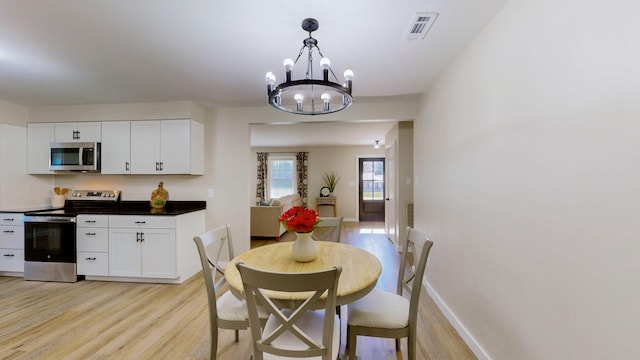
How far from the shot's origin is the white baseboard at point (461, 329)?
6.53 feet

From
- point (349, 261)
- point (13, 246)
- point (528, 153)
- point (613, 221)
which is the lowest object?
point (13, 246)

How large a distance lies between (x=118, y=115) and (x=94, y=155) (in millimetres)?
650

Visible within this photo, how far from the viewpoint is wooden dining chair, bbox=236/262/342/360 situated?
3.64 ft

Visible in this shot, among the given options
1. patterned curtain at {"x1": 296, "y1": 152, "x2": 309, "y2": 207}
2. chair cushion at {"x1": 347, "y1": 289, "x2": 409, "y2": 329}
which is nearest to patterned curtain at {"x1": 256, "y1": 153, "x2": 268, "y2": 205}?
patterned curtain at {"x1": 296, "y1": 152, "x2": 309, "y2": 207}

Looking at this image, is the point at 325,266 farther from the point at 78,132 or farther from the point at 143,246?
the point at 78,132

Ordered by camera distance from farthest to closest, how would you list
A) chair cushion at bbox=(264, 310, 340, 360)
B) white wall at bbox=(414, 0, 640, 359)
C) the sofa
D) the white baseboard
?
the sofa < the white baseboard < chair cushion at bbox=(264, 310, 340, 360) < white wall at bbox=(414, 0, 640, 359)

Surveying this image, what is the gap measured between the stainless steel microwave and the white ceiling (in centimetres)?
82

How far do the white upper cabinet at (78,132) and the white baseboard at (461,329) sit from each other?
4880 millimetres

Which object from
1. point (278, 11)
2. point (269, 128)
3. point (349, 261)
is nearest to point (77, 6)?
point (278, 11)

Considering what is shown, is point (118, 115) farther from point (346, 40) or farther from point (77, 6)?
point (346, 40)

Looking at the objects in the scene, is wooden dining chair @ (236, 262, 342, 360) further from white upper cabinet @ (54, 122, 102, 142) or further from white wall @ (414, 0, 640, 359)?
white upper cabinet @ (54, 122, 102, 142)

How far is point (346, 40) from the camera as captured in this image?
2.12m

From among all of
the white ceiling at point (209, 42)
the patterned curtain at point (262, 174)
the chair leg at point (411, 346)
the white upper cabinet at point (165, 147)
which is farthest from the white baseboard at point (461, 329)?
the patterned curtain at point (262, 174)

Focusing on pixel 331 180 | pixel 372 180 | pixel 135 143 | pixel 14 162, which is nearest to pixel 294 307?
pixel 135 143
